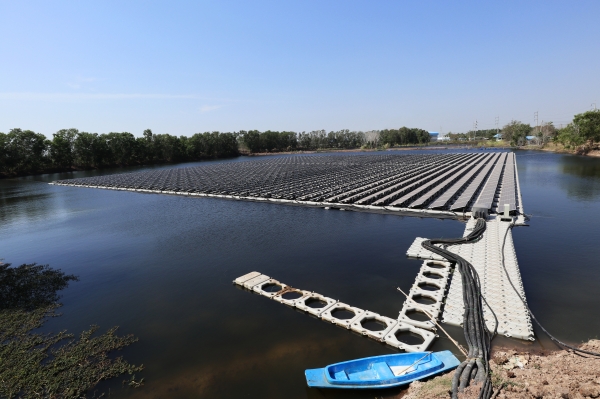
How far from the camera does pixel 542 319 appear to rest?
44.6ft

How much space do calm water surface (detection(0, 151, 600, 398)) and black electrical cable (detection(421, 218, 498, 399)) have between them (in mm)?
697

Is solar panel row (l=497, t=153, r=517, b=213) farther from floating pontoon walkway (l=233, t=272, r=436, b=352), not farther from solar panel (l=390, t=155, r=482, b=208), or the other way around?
floating pontoon walkway (l=233, t=272, r=436, b=352)

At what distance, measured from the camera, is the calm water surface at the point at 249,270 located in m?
12.2

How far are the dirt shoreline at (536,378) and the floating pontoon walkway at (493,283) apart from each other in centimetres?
148

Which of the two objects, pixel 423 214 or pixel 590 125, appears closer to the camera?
pixel 423 214

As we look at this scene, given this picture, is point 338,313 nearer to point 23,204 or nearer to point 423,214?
point 423,214

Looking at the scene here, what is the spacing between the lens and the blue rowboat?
10.2 m

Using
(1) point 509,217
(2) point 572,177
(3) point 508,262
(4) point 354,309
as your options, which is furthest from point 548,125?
(4) point 354,309

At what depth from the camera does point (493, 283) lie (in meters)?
15.9

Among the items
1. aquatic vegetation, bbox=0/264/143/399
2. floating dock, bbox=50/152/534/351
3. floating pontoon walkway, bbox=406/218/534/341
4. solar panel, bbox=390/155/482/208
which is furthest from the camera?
solar panel, bbox=390/155/482/208

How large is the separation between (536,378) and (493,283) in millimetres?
7211

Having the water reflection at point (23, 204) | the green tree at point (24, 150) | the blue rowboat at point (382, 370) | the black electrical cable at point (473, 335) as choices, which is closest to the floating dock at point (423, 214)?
the black electrical cable at point (473, 335)

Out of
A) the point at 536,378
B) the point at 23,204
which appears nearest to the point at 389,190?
the point at 536,378

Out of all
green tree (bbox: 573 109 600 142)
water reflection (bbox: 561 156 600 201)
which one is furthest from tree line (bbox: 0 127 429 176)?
water reflection (bbox: 561 156 600 201)
